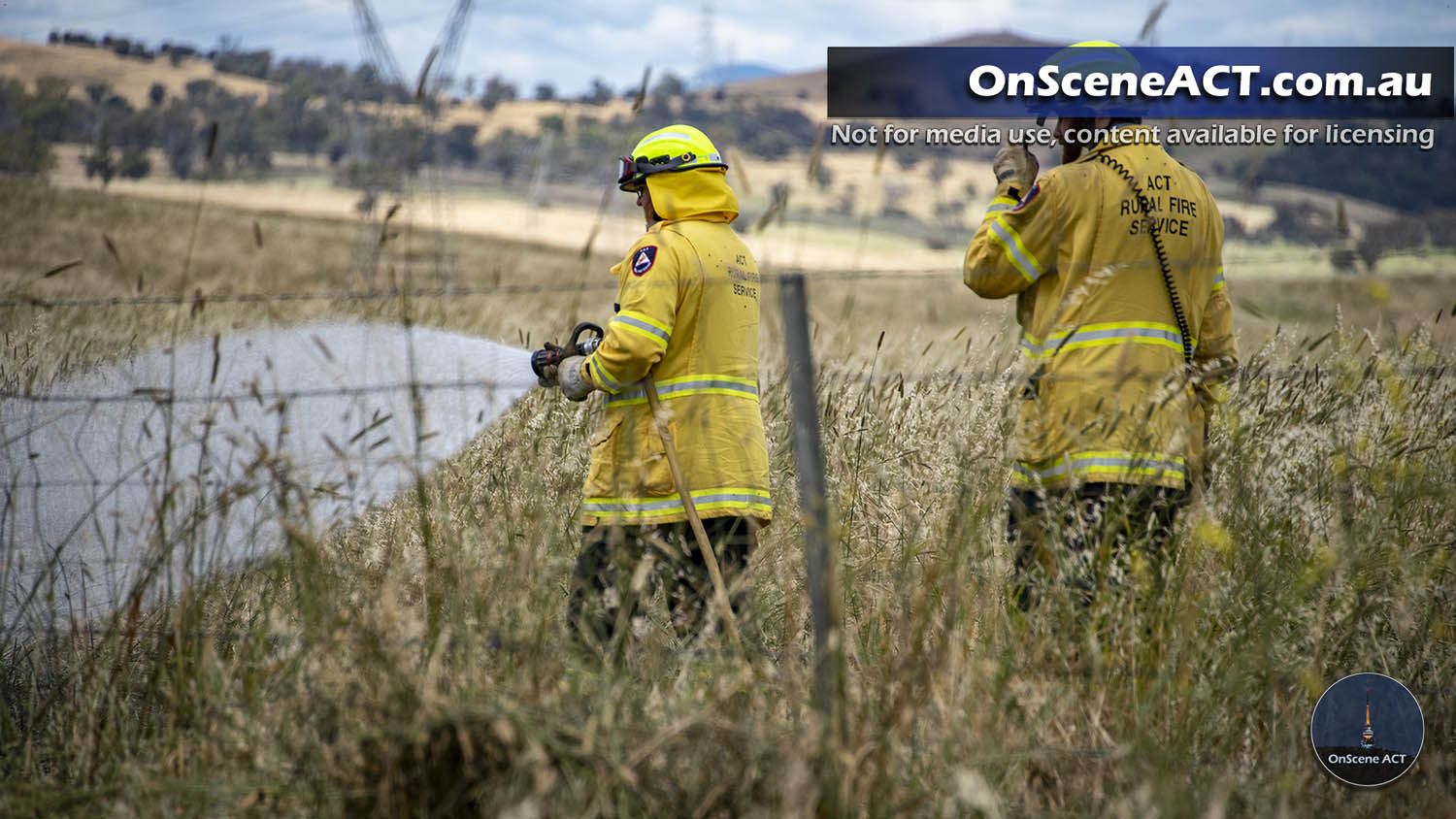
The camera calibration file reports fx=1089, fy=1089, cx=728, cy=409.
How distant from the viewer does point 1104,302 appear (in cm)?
333

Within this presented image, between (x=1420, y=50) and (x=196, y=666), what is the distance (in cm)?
764

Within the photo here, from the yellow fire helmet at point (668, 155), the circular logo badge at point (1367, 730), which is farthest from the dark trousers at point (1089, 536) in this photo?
the yellow fire helmet at point (668, 155)

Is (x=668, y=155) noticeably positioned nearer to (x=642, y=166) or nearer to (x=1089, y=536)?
(x=642, y=166)

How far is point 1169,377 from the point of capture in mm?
3207

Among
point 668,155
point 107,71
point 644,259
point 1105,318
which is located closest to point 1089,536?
point 1105,318

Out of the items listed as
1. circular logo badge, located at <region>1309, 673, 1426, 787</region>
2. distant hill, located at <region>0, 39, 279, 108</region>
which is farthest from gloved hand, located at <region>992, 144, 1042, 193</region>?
distant hill, located at <region>0, 39, 279, 108</region>

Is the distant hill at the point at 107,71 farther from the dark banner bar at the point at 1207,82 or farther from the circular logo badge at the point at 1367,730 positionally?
the circular logo badge at the point at 1367,730

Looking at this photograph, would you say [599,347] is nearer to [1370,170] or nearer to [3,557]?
[3,557]

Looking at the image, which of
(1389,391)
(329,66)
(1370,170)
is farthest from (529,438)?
(1370,170)

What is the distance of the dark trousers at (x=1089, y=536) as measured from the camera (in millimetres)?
2928

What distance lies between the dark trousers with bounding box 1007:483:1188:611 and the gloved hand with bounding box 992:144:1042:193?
1.01 metres

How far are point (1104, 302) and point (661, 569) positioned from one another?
157 cm

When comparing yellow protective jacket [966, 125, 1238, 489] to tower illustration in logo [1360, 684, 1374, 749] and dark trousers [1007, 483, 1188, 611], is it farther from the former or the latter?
tower illustration in logo [1360, 684, 1374, 749]

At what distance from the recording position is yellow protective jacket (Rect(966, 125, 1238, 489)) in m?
3.22
